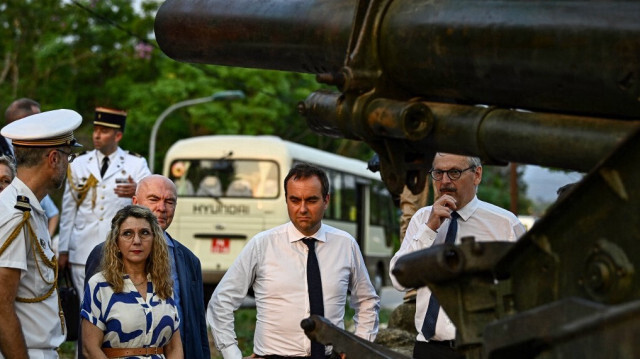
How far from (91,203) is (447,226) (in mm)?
4367

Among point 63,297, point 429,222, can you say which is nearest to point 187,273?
point 63,297

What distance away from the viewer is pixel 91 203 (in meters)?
10.0

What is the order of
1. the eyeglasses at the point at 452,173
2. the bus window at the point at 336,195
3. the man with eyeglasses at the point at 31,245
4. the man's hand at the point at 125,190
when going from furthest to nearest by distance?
the bus window at the point at 336,195 < the man's hand at the point at 125,190 < the eyeglasses at the point at 452,173 < the man with eyeglasses at the point at 31,245

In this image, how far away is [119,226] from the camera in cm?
671

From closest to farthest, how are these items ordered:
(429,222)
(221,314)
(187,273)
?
(429,222), (221,314), (187,273)

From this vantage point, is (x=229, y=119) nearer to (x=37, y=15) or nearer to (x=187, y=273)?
(x=37, y=15)

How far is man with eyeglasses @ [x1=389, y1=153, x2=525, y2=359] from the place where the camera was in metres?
6.20

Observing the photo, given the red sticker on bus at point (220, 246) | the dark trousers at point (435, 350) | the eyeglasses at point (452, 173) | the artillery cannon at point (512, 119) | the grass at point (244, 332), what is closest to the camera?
the artillery cannon at point (512, 119)

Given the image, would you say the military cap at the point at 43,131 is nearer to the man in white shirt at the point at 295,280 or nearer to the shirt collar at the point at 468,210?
the man in white shirt at the point at 295,280

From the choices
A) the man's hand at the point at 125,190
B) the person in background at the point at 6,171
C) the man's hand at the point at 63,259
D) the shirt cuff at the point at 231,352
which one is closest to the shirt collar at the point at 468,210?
the shirt cuff at the point at 231,352

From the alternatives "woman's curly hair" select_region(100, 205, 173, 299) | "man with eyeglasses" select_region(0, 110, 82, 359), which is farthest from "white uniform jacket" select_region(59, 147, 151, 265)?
"man with eyeglasses" select_region(0, 110, 82, 359)

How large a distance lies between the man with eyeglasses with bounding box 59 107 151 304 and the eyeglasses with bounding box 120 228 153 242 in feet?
10.2

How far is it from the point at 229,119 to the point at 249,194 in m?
15.4

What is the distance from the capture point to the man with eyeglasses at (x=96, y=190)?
9891 mm
